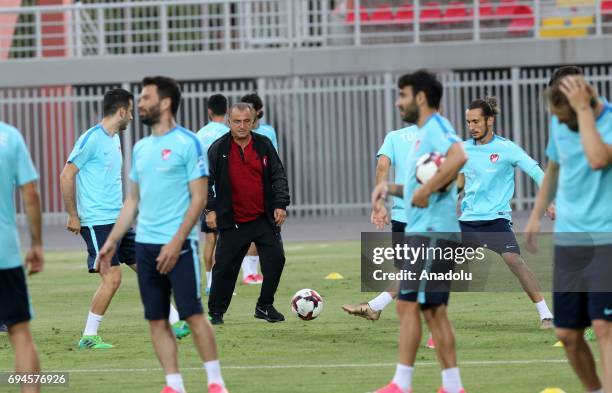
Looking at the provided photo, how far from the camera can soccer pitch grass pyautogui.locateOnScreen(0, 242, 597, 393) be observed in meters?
9.26

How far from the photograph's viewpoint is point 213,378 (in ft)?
27.3

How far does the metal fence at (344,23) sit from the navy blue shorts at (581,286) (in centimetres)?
2080

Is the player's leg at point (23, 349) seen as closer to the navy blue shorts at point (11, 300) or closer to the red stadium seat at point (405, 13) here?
the navy blue shorts at point (11, 300)

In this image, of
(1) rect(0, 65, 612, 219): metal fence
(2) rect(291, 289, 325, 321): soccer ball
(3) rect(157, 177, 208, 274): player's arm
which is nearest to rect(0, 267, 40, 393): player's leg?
(3) rect(157, 177, 208, 274): player's arm

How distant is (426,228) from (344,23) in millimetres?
20357

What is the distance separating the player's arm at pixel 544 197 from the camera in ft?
26.1

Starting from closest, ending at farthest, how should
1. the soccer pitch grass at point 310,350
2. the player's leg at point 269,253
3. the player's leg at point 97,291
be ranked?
the soccer pitch grass at point 310,350 → the player's leg at point 97,291 → the player's leg at point 269,253

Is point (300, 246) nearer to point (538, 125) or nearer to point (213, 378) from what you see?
point (538, 125)

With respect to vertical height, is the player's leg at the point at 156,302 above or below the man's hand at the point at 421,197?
below

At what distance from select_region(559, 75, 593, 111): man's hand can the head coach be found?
5350mm

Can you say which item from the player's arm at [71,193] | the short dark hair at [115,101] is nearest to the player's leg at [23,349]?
the player's arm at [71,193]

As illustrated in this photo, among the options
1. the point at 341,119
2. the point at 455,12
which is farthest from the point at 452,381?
the point at 455,12

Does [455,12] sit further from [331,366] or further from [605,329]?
[605,329]

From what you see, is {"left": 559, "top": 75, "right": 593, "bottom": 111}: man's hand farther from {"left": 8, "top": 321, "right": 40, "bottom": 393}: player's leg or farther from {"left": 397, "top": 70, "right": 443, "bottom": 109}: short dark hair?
{"left": 8, "top": 321, "right": 40, "bottom": 393}: player's leg
